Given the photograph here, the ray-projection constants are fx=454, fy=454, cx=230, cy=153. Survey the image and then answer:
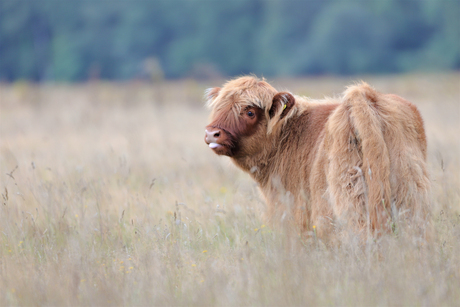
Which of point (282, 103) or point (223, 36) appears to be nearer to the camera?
point (282, 103)

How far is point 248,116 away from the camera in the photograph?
175 inches

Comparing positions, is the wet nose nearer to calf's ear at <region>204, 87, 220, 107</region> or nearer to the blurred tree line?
calf's ear at <region>204, 87, 220, 107</region>

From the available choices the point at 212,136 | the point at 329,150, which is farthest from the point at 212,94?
the point at 329,150

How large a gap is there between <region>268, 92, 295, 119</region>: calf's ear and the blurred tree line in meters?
38.8

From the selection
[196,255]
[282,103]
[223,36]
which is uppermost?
[223,36]

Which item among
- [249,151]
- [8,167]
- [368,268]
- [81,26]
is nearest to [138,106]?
[8,167]

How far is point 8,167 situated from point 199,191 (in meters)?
3.22

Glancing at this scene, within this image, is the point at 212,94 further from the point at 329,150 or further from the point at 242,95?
the point at 329,150

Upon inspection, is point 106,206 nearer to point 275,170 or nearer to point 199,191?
point 199,191

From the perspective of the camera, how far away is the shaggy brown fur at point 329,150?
138 inches

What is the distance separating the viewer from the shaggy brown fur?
3.52 m

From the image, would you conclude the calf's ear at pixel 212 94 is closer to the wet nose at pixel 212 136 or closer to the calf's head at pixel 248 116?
the calf's head at pixel 248 116

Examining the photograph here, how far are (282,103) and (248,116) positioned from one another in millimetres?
353

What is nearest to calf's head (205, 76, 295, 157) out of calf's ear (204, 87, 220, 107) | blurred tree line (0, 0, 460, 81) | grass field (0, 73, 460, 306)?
calf's ear (204, 87, 220, 107)
